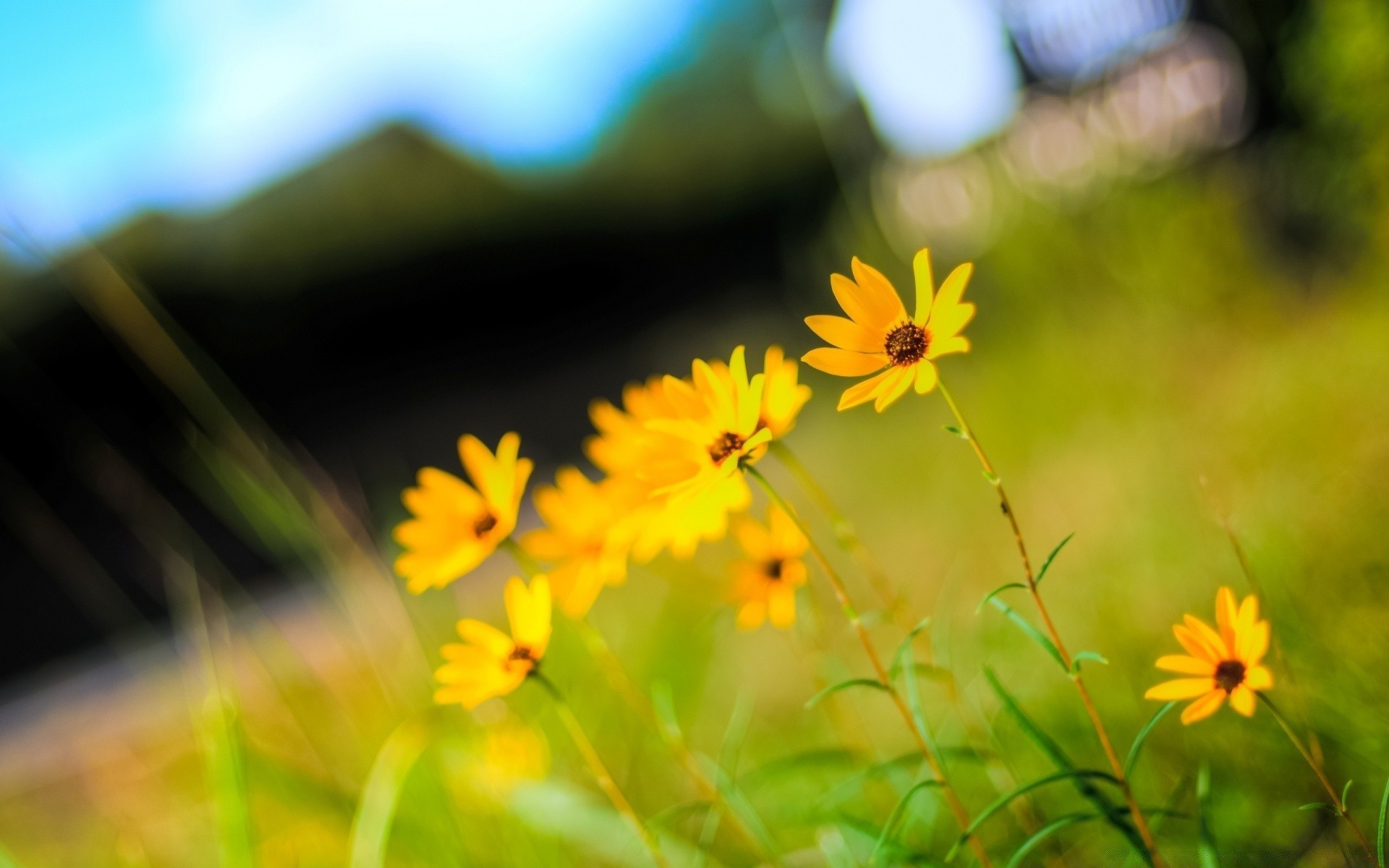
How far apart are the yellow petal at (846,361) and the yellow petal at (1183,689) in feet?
0.65

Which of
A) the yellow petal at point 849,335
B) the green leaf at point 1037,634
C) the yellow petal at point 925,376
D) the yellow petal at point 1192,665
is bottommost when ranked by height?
the yellow petal at point 1192,665

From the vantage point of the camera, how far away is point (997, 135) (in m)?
2.57

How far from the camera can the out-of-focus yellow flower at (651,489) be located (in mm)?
420

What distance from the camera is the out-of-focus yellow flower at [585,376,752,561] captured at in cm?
42

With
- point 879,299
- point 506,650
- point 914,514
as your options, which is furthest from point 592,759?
point 914,514

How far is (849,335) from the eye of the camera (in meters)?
0.38

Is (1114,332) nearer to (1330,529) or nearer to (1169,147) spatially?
(1169,147)

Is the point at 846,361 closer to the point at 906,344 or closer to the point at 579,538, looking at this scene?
the point at 906,344

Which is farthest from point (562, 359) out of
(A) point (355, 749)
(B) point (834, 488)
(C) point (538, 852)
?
(C) point (538, 852)

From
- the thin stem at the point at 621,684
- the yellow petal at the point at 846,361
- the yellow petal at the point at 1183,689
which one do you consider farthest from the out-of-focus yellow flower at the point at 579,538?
the yellow petal at the point at 1183,689

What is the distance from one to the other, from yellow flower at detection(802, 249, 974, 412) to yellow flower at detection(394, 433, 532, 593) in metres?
0.22

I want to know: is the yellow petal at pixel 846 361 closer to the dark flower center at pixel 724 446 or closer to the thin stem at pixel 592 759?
the dark flower center at pixel 724 446

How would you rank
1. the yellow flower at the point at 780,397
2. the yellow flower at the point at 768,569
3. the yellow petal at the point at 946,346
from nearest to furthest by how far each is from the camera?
1. the yellow petal at the point at 946,346
2. the yellow flower at the point at 780,397
3. the yellow flower at the point at 768,569

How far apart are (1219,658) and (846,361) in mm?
233
